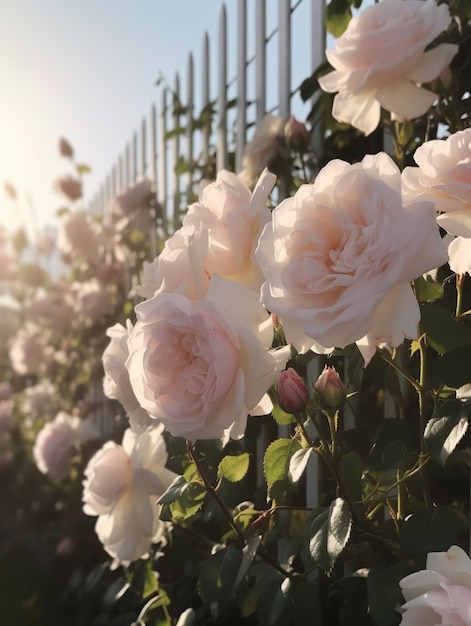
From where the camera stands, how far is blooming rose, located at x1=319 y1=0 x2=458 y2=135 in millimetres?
825

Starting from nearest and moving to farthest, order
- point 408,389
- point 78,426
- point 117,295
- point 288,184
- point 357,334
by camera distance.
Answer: point 357,334 < point 408,389 < point 288,184 < point 78,426 < point 117,295

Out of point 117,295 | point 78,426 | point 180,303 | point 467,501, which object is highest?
point 180,303

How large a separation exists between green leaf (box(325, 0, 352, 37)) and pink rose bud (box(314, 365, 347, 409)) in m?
0.71

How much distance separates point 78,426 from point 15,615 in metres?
0.70

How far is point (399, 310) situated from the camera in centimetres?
53

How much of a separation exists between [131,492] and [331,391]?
46cm

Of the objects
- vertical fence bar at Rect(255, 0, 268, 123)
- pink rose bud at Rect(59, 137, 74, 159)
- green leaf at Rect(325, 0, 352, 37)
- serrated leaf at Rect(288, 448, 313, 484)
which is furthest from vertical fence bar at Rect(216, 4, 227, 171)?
serrated leaf at Rect(288, 448, 313, 484)

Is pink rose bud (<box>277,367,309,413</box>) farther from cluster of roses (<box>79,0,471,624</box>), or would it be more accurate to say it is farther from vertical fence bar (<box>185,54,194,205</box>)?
vertical fence bar (<box>185,54,194,205</box>)

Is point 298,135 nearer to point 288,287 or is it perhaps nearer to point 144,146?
point 288,287

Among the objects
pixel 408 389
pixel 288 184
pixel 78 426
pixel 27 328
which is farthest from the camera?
pixel 27 328

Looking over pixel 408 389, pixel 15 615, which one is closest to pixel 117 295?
pixel 15 615

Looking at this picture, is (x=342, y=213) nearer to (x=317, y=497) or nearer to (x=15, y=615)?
(x=317, y=497)

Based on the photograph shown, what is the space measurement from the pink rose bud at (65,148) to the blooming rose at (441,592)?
239 cm

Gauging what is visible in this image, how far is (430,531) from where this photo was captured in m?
0.67
